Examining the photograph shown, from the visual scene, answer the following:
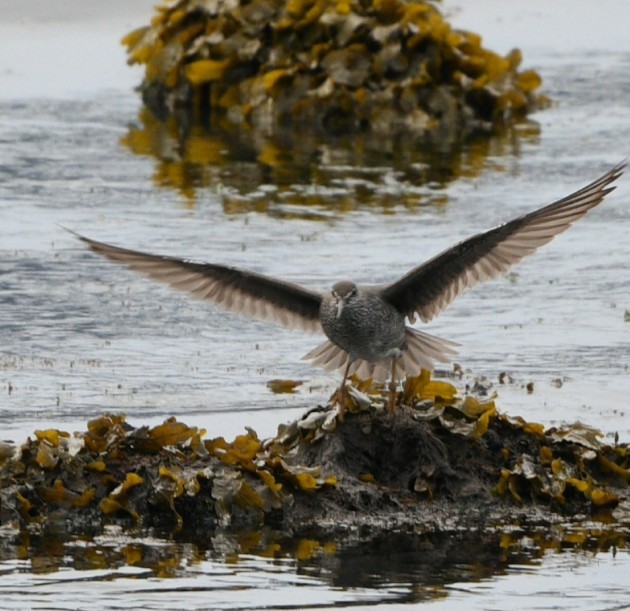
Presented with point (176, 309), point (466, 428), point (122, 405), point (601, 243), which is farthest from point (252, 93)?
point (466, 428)

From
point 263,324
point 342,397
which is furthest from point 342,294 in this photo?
point 263,324

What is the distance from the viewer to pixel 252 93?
770 inches

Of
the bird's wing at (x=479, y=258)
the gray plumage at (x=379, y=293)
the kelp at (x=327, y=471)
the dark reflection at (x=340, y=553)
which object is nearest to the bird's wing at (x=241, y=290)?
the gray plumage at (x=379, y=293)

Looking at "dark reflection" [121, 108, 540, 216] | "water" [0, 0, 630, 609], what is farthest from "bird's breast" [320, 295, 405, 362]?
"dark reflection" [121, 108, 540, 216]

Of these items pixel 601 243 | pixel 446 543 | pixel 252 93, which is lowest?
pixel 446 543

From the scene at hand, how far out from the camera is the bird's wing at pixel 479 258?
7.96 m

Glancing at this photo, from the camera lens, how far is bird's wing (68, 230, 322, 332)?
838cm

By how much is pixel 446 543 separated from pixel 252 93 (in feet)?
42.8

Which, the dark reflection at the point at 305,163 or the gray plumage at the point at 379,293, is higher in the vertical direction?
the dark reflection at the point at 305,163

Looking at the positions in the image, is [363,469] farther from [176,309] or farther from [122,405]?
[176,309]

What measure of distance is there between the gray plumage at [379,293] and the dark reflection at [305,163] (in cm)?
563

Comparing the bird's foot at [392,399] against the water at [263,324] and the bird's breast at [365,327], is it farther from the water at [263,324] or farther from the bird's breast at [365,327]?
the water at [263,324]

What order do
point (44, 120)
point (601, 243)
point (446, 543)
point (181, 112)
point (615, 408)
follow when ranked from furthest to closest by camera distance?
point (181, 112), point (44, 120), point (601, 243), point (615, 408), point (446, 543)

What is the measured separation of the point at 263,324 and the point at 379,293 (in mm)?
2791
